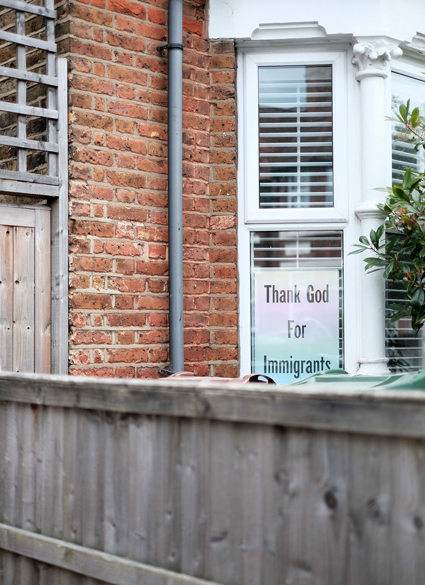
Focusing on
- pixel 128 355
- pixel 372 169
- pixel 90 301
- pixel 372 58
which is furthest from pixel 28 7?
pixel 372 169

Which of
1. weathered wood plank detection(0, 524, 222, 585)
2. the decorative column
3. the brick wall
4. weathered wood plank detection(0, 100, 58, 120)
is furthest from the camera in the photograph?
the decorative column

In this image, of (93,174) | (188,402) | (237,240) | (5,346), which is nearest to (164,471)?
(188,402)

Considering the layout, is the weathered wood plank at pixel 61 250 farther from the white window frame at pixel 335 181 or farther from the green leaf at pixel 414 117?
the green leaf at pixel 414 117

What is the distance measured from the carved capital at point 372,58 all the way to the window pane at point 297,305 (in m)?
1.02

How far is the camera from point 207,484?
1.88 meters

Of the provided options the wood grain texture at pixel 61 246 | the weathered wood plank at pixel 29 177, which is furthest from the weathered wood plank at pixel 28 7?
the weathered wood plank at pixel 29 177

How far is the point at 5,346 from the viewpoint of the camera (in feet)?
12.4

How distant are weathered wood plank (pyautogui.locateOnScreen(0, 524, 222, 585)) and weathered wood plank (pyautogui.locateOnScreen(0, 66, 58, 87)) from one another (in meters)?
2.33

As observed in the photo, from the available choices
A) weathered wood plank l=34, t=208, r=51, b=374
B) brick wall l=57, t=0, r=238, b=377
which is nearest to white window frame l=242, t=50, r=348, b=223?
brick wall l=57, t=0, r=238, b=377

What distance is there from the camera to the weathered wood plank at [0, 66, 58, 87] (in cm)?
371

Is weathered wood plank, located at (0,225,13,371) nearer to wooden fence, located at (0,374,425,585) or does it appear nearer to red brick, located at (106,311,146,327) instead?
red brick, located at (106,311,146,327)

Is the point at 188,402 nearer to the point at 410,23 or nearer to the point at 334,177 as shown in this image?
the point at 334,177

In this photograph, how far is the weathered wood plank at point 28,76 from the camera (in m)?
3.71

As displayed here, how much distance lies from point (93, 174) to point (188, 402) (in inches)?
96.8
